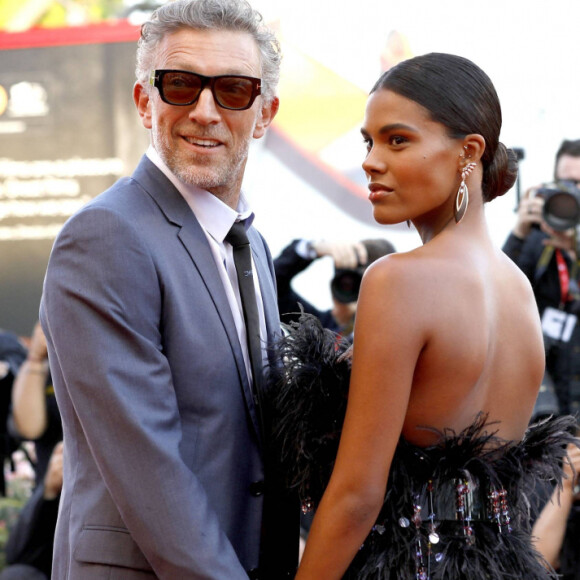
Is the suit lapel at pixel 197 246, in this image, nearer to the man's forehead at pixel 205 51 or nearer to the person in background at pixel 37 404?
the man's forehead at pixel 205 51

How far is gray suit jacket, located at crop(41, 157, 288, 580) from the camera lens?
5.73 ft

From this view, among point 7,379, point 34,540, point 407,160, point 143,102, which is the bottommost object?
point 34,540

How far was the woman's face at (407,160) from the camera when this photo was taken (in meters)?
1.82

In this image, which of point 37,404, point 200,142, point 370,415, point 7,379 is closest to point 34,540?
point 37,404

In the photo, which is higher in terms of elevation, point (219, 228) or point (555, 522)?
point (219, 228)

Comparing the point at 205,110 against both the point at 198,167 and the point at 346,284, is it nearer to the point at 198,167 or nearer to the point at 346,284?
the point at 198,167

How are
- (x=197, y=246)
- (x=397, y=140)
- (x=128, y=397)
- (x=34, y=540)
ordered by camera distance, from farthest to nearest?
(x=34, y=540) → (x=197, y=246) → (x=397, y=140) → (x=128, y=397)

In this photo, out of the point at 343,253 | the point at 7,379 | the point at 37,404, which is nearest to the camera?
the point at 343,253

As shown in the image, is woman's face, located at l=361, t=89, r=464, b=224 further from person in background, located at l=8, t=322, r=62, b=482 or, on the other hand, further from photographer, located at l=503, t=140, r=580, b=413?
person in background, located at l=8, t=322, r=62, b=482

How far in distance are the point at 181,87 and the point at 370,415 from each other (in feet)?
2.68

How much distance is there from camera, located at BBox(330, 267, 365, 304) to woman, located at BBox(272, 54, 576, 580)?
81.4 inches

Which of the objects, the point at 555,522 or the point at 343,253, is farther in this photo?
the point at 343,253

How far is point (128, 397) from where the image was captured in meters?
1.74

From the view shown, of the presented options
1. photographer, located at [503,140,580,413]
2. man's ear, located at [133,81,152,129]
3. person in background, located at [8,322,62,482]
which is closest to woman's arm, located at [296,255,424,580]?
man's ear, located at [133,81,152,129]
